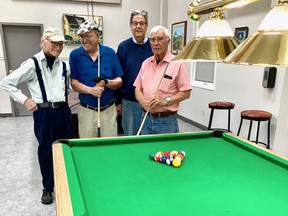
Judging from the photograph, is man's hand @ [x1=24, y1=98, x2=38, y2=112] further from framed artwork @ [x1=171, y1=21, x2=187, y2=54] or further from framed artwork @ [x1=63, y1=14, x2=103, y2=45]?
framed artwork @ [x1=63, y1=14, x2=103, y2=45]

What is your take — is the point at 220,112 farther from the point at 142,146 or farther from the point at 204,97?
the point at 142,146

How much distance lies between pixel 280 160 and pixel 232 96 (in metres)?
2.60

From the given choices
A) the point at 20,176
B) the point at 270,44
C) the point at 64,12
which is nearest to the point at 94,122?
the point at 20,176

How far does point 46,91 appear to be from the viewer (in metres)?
2.18

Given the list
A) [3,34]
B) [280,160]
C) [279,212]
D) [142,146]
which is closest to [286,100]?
[280,160]

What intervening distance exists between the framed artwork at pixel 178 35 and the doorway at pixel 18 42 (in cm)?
292

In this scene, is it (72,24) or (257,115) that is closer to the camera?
(257,115)

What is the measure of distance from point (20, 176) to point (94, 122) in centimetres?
114

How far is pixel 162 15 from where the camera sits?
603cm

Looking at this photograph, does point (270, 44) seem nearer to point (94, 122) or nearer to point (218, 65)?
point (94, 122)

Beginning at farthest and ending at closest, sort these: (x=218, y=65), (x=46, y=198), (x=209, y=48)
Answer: (x=218, y=65), (x=46, y=198), (x=209, y=48)

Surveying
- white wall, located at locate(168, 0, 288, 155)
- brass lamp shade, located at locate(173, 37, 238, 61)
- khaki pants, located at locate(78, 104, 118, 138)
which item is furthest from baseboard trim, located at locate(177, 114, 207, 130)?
brass lamp shade, located at locate(173, 37, 238, 61)

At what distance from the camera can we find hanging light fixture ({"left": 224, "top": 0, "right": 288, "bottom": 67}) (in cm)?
72

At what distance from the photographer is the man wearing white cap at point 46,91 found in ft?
6.96
